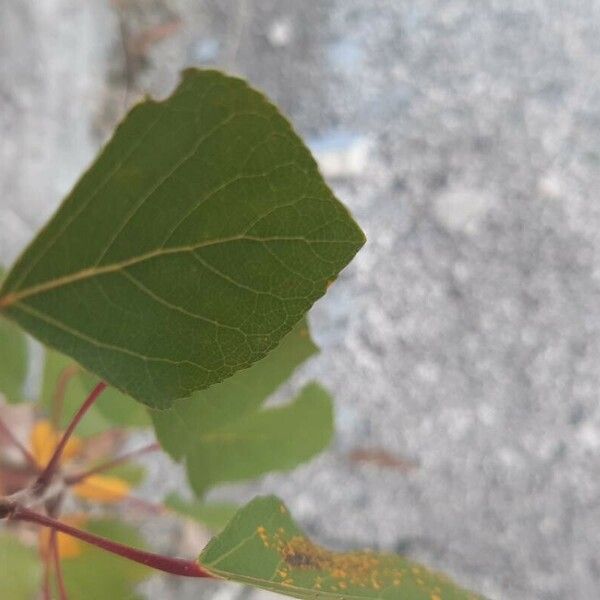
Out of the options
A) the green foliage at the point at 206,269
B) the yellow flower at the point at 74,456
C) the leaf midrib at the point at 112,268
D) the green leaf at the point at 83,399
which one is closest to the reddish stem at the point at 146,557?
the green foliage at the point at 206,269

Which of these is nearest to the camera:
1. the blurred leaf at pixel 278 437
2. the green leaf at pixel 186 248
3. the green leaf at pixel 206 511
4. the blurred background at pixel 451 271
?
the green leaf at pixel 186 248

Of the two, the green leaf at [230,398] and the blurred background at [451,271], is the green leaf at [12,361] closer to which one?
the green leaf at [230,398]

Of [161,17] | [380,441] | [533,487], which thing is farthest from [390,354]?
[161,17]

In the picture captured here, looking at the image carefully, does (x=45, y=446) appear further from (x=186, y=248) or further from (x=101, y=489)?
(x=186, y=248)

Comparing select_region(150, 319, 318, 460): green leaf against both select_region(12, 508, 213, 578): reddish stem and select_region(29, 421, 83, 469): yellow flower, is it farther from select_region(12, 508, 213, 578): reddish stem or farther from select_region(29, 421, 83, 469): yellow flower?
select_region(29, 421, 83, 469): yellow flower

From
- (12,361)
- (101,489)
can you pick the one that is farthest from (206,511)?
(12,361)

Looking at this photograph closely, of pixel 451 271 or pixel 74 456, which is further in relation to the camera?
pixel 451 271

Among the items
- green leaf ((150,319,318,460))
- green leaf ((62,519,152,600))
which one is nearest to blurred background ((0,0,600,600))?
green leaf ((62,519,152,600))
